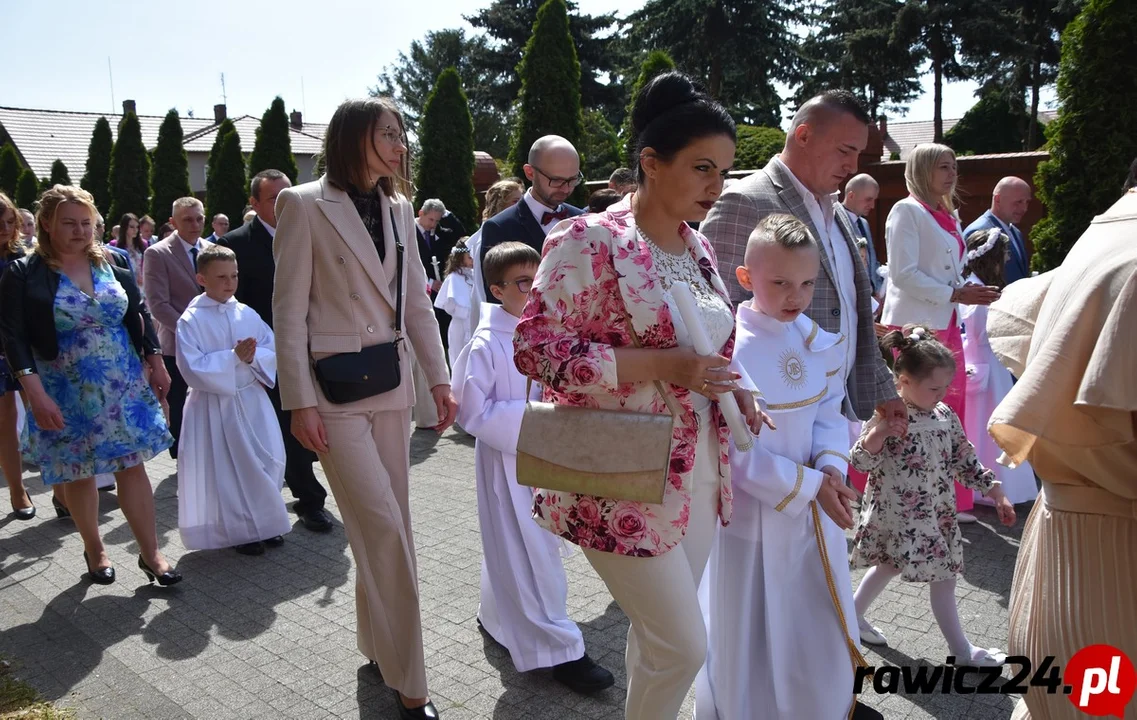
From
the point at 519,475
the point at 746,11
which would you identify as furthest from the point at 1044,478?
the point at 746,11

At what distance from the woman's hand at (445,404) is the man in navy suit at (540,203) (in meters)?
1.47

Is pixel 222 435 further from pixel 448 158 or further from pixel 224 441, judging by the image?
pixel 448 158

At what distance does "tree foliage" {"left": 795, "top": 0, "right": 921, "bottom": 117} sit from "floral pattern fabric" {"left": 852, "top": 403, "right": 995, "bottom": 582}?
36.2 meters

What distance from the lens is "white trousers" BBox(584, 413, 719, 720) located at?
2.42m

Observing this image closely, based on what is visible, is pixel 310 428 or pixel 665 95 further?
pixel 310 428

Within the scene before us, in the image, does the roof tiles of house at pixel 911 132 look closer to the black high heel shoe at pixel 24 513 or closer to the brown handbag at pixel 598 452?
the black high heel shoe at pixel 24 513

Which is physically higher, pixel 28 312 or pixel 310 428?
pixel 28 312

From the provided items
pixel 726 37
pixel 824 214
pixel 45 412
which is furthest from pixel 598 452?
pixel 726 37

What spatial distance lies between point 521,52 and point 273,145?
85.2ft

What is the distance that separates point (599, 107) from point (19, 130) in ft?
113

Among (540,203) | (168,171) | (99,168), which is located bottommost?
(540,203)

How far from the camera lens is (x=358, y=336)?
11.3ft

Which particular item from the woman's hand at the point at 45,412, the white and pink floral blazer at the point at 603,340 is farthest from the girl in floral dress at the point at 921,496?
the woman's hand at the point at 45,412

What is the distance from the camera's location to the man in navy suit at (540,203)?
5.11 m
